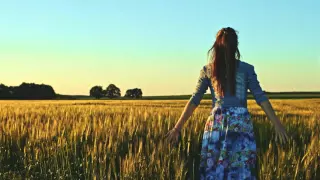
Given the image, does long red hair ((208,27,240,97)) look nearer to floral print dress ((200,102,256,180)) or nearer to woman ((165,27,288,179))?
woman ((165,27,288,179))

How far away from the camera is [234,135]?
407cm

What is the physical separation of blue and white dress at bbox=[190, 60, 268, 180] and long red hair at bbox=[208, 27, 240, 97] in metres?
0.09

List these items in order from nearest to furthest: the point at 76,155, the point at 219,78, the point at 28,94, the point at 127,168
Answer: the point at 219,78, the point at 127,168, the point at 76,155, the point at 28,94

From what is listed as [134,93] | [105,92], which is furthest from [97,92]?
[134,93]

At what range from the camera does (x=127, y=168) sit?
4309 mm

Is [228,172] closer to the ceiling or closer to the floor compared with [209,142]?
closer to the floor

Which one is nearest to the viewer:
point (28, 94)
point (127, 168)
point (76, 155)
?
point (127, 168)

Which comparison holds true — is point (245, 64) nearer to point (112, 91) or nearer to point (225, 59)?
point (225, 59)

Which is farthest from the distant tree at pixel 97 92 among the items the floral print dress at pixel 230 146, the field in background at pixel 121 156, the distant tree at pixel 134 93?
the floral print dress at pixel 230 146

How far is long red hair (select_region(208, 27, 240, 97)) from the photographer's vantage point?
3.95 metres

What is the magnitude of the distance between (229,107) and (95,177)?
57.2 inches

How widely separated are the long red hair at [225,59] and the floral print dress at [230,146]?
0.22 meters

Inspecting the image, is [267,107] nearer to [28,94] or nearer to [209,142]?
[209,142]

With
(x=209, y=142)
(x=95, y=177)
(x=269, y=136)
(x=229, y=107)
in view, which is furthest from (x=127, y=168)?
(x=269, y=136)
